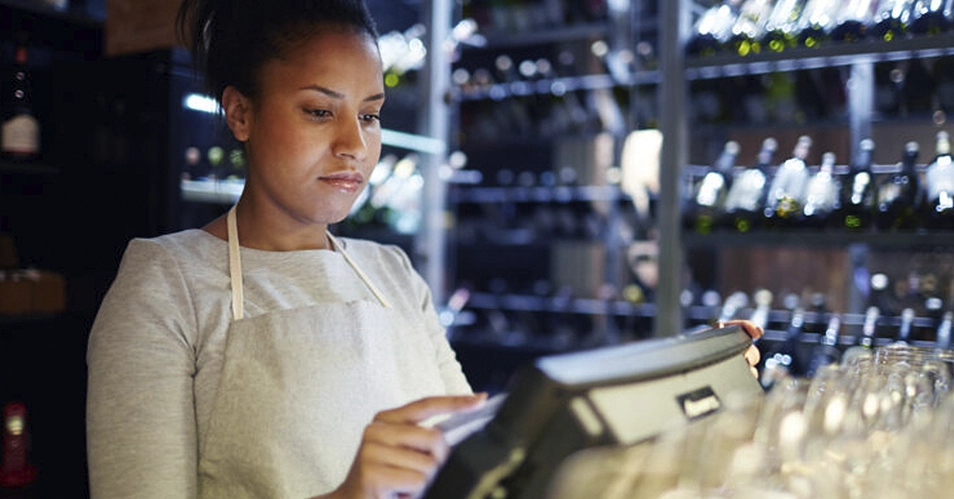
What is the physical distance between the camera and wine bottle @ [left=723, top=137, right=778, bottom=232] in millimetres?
3268

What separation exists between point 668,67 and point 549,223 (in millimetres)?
1983

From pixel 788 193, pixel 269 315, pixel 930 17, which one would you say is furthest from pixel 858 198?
pixel 269 315

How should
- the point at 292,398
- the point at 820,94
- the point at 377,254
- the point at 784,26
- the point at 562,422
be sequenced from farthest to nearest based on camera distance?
the point at 820,94
the point at 784,26
the point at 377,254
the point at 292,398
the point at 562,422

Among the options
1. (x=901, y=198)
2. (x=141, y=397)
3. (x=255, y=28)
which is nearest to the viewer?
(x=141, y=397)

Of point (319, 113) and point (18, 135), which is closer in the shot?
point (319, 113)

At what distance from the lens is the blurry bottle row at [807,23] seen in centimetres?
293

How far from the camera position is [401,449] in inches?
29.6

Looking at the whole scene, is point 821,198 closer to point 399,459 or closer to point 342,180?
point 342,180

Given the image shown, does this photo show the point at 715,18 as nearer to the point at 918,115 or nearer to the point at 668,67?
the point at 668,67

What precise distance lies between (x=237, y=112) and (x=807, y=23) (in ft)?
8.39

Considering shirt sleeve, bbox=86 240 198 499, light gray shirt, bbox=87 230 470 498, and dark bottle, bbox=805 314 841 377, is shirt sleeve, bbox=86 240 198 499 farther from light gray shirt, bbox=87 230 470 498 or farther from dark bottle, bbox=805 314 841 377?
dark bottle, bbox=805 314 841 377

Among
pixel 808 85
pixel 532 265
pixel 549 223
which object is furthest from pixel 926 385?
pixel 532 265

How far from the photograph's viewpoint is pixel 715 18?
346 cm

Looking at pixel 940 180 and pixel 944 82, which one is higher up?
pixel 944 82
